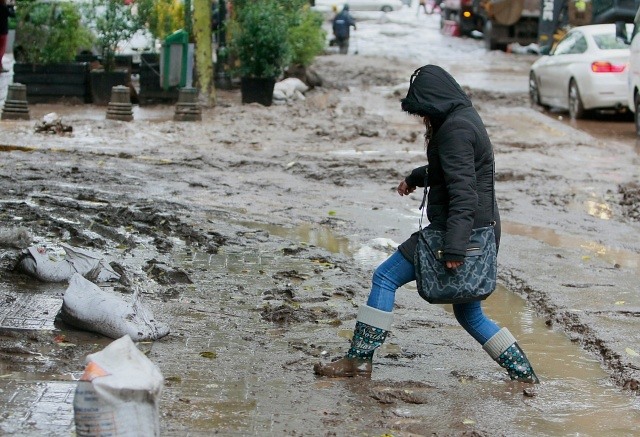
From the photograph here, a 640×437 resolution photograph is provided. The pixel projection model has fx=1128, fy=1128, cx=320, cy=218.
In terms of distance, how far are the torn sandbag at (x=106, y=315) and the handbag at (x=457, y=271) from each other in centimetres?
159

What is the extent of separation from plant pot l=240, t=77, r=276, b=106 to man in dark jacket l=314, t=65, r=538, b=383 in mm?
14647

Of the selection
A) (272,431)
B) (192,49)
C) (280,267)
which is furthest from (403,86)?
(272,431)

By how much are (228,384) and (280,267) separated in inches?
106

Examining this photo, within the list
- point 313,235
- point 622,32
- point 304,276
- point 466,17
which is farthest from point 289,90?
point 466,17

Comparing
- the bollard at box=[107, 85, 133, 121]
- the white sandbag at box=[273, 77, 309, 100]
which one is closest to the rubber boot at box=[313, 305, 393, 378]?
the bollard at box=[107, 85, 133, 121]

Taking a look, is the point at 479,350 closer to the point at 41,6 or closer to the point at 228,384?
the point at 228,384

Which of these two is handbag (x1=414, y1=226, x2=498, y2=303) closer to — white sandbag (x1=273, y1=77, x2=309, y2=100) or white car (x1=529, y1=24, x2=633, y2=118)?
white car (x1=529, y1=24, x2=633, y2=118)

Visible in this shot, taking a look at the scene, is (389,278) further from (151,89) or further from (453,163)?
(151,89)

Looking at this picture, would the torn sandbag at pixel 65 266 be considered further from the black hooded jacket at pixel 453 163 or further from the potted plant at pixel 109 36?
the potted plant at pixel 109 36

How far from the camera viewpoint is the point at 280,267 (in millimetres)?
8133

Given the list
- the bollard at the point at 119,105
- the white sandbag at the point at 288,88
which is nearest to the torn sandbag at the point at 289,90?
the white sandbag at the point at 288,88

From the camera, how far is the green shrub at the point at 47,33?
19.1 meters

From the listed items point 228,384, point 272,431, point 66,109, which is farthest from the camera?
point 66,109

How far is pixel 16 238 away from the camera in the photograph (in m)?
8.11
